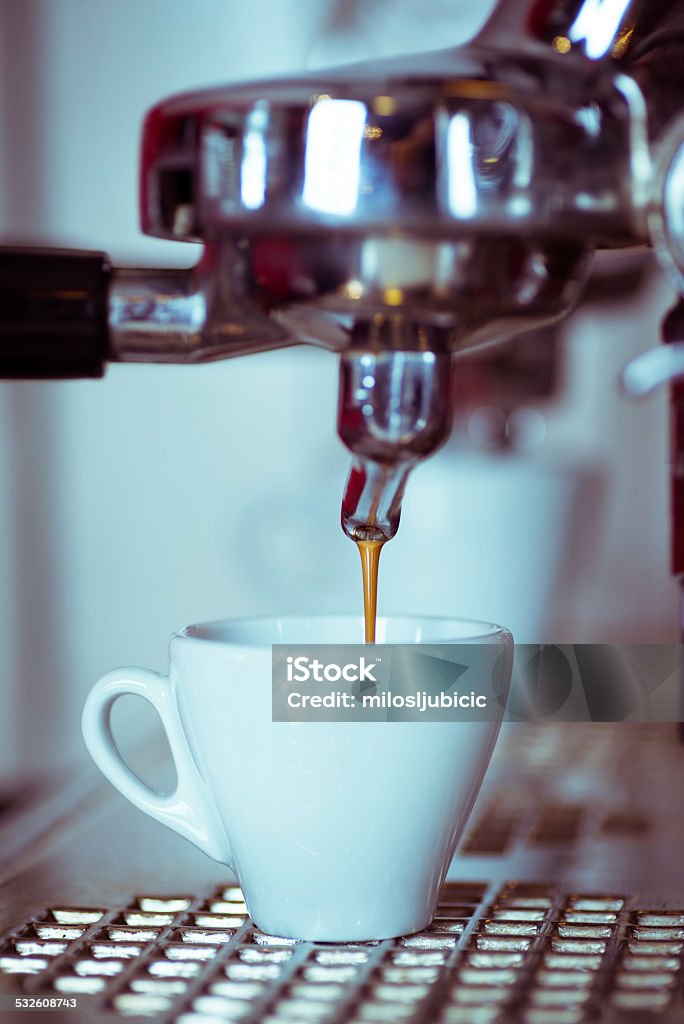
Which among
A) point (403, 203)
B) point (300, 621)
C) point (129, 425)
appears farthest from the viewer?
point (129, 425)

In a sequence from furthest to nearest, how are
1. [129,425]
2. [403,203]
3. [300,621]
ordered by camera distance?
[129,425], [300,621], [403,203]

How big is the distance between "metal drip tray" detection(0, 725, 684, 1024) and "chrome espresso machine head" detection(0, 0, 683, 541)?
0.35ft

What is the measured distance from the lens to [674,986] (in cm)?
27

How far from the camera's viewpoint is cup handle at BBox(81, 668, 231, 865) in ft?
1.09

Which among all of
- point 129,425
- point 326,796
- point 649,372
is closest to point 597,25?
point 649,372

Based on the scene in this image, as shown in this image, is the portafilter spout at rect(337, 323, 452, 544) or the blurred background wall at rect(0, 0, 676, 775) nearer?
the portafilter spout at rect(337, 323, 452, 544)

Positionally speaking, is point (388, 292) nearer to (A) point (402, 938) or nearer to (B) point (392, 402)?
(B) point (392, 402)

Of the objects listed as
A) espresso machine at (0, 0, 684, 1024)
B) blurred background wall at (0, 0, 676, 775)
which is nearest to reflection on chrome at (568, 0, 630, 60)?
espresso machine at (0, 0, 684, 1024)

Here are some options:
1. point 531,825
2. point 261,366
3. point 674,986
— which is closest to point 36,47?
point 261,366

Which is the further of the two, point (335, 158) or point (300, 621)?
point (300, 621)

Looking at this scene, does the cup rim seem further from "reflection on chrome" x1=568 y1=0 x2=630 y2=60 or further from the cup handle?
"reflection on chrome" x1=568 y1=0 x2=630 y2=60

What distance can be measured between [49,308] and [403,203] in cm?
10

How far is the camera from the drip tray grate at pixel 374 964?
0.25 meters

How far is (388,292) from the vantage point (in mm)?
249
